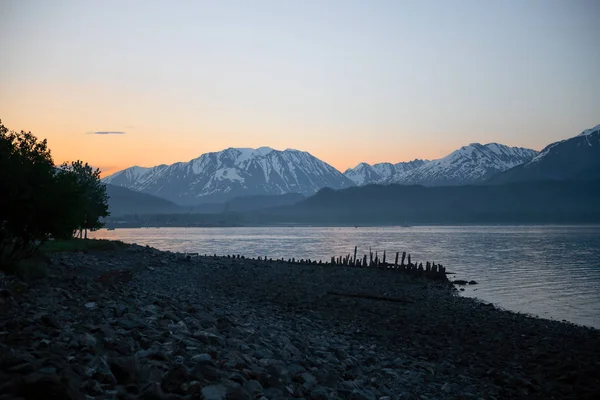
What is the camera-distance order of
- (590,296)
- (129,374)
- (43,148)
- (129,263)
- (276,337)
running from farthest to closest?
(590,296) → (129,263) → (43,148) → (276,337) → (129,374)

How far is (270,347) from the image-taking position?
12.6 metres

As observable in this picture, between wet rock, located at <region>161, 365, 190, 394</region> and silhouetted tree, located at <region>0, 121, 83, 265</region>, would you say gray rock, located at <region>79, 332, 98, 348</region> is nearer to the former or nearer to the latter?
wet rock, located at <region>161, 365, 190, 394</region>

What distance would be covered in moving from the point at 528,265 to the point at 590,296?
77.4 ft

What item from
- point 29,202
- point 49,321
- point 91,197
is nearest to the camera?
point 49,321

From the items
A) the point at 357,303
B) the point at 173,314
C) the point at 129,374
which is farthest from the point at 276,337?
the point at 357,303

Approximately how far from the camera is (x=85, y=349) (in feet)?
26.9

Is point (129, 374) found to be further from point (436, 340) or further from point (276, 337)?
point (436, 340)

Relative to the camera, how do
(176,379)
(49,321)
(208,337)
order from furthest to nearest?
(208,337) → (49,321) → (176,379)

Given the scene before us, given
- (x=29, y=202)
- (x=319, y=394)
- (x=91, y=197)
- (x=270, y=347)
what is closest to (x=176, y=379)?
(x=319, y=394)

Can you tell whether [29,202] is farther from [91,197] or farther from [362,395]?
[91,197]

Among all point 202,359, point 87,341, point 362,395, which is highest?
point 87,341

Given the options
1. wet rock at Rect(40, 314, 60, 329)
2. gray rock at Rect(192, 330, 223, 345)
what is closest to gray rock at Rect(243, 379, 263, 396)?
gray rock at Rect(192, 330, 223, 345)

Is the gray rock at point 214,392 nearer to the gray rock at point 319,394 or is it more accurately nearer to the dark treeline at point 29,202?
the gray rock at point 319,394

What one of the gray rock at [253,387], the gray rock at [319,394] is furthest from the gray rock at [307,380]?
the gray rock at [253,387]
